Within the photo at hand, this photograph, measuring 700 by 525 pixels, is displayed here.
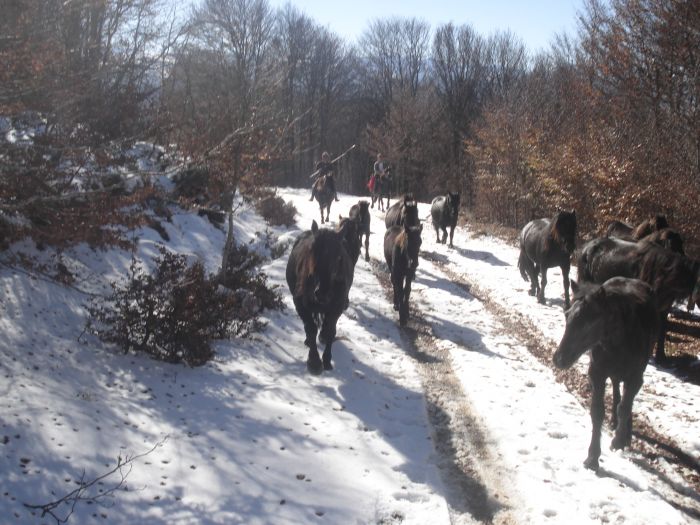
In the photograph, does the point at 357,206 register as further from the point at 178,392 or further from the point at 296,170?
the point at 296,170

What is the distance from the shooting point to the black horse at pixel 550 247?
38.7 feet

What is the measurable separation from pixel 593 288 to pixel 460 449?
7.00ft

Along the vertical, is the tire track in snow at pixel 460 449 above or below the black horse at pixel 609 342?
below

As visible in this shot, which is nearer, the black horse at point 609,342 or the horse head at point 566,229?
the black horse at point 609,342

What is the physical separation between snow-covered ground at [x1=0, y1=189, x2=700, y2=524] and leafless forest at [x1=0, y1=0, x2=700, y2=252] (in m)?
1.58

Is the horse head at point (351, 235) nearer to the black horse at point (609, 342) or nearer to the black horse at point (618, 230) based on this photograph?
the black horse at point (618, 230)

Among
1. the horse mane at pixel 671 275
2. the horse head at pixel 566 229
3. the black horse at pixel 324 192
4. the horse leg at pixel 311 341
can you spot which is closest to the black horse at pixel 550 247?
the horse head at pixel 566 229

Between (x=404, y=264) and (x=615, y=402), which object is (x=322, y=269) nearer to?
(x=404, y=264)

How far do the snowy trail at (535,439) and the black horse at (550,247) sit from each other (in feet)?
6.72

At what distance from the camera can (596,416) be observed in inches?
211

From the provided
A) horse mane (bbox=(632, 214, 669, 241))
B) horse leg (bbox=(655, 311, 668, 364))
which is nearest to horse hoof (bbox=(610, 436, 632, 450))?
horse leg (bbox=(655, 311, 668, 364))

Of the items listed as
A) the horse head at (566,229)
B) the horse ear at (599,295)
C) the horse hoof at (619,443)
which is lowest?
the horse hoof at (619,443)

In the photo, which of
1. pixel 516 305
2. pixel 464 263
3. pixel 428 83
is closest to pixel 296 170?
pixel 428 83

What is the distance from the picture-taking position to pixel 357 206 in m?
15.1
